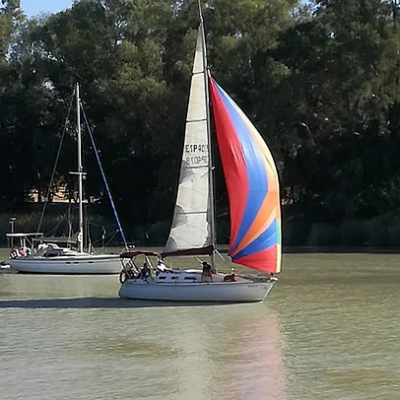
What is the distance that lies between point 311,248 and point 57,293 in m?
23.1

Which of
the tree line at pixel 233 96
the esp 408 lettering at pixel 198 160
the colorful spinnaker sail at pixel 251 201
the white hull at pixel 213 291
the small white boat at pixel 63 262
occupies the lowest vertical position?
the white hull at pixel 213 291

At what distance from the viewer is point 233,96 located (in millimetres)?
54438

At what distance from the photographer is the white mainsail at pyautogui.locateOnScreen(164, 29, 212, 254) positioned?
2588cm

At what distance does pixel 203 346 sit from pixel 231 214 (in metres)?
6.37

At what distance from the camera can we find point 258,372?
16.4m

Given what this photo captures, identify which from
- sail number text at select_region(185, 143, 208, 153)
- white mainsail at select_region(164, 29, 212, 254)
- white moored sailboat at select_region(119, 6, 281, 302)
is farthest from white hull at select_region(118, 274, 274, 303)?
sail number text at select_region(185, 143, 208, 153)

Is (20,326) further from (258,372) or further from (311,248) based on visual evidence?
(311,248)

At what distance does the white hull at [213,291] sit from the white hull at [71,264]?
10.1 meters

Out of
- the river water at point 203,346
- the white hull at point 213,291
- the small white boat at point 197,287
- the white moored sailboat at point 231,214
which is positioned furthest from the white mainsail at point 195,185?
the river water at point 203,346

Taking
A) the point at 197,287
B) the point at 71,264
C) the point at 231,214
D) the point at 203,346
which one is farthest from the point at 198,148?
the point at 71,264

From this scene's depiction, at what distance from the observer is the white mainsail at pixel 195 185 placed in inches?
1019

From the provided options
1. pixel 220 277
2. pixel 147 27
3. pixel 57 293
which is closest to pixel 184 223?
pixel 220 277

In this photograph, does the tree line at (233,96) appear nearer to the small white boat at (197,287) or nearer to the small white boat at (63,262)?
the small white boat at (63,262)

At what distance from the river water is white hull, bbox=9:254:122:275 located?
5.27 meters
